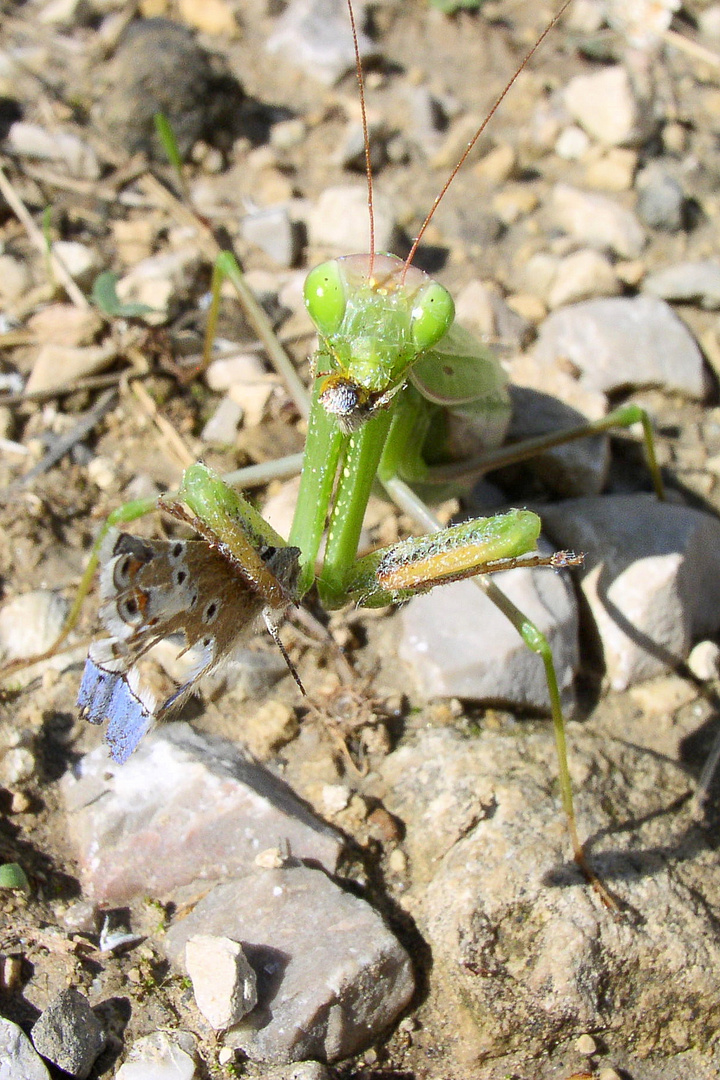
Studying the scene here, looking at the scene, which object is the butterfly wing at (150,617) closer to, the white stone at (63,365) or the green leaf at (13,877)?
the green leaf at (13,877)

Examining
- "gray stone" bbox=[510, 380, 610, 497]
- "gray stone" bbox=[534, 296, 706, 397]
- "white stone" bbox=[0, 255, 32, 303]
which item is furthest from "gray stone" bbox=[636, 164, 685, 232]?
"white stone" bbox=[0, 255, 32, 303]

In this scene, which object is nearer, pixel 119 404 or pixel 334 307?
pixel 334 307

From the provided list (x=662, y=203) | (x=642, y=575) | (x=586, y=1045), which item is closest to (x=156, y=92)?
(x=662, y=203)

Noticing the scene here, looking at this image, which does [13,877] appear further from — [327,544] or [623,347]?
[623,347]

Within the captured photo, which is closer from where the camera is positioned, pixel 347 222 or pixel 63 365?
pixel 63 365

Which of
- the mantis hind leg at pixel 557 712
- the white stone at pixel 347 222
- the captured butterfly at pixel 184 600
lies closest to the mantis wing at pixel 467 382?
the mantis hind leg at pixel 557 712

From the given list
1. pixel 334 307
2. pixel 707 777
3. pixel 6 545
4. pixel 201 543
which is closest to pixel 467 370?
pixel 334 307

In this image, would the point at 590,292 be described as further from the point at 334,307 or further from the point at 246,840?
the point at 246,840
